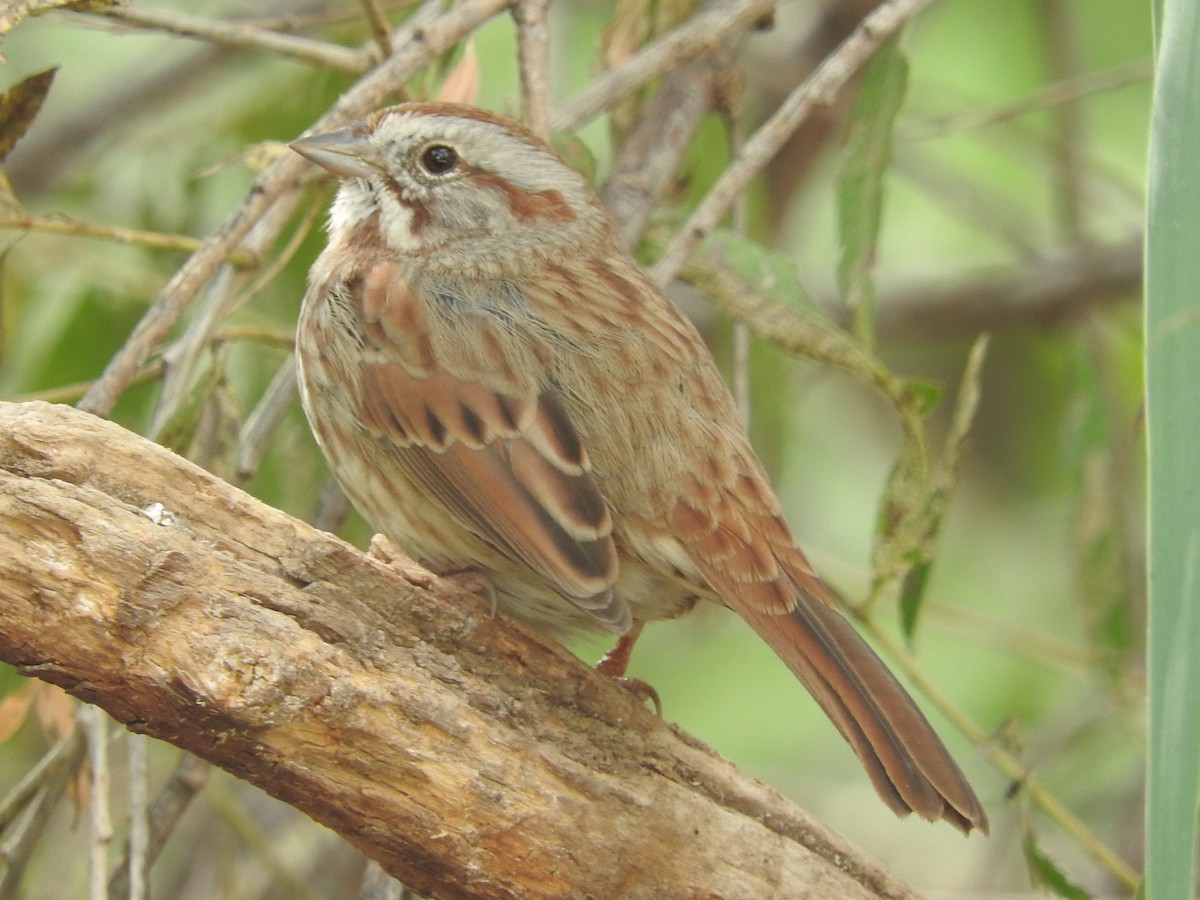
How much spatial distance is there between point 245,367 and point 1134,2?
3573 mm

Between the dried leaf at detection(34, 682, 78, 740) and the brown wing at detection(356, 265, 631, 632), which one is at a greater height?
the brown wing at detection(356, 265, 631, 632)

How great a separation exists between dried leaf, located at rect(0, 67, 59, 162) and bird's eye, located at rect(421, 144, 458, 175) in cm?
75

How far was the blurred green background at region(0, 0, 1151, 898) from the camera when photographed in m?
4.03

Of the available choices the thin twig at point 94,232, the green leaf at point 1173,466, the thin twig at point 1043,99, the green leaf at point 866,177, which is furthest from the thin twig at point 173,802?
the thin twig at point 1043,99

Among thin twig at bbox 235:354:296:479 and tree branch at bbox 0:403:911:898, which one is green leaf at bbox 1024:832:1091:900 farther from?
thin twig at bbox 235:354:296:479

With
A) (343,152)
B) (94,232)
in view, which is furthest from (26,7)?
(343,152)

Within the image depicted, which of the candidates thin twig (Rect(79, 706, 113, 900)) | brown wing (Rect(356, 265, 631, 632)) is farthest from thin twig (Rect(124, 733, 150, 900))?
brown wing (Rect(356, 265, 631, 632))

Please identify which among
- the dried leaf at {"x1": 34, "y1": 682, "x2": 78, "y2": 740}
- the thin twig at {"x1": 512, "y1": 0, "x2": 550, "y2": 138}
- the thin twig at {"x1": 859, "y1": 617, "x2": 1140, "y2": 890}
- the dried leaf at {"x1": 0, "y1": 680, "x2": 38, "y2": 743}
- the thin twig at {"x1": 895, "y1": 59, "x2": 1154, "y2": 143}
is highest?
the thin twig at {"x1": 895, "y1": 59, "x2": 1154, "y2": 143}

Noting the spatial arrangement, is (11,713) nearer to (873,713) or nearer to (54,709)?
(54,709)

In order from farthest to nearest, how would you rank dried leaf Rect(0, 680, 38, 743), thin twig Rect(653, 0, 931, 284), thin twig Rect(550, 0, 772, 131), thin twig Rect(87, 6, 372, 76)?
thin twig Rect(550, 0, 772, 131) < thin twig Rect(653, 0, 931, 284) < thin twig Rect(87, 6, 372, 76) < dried leaf Rect(0, 680, 38, 743)

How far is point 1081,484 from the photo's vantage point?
380cm

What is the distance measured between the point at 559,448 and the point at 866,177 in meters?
1.14

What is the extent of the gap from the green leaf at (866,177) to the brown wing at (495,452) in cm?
87

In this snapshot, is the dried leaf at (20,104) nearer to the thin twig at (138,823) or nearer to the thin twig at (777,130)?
→ the thin twig at (138,823)
